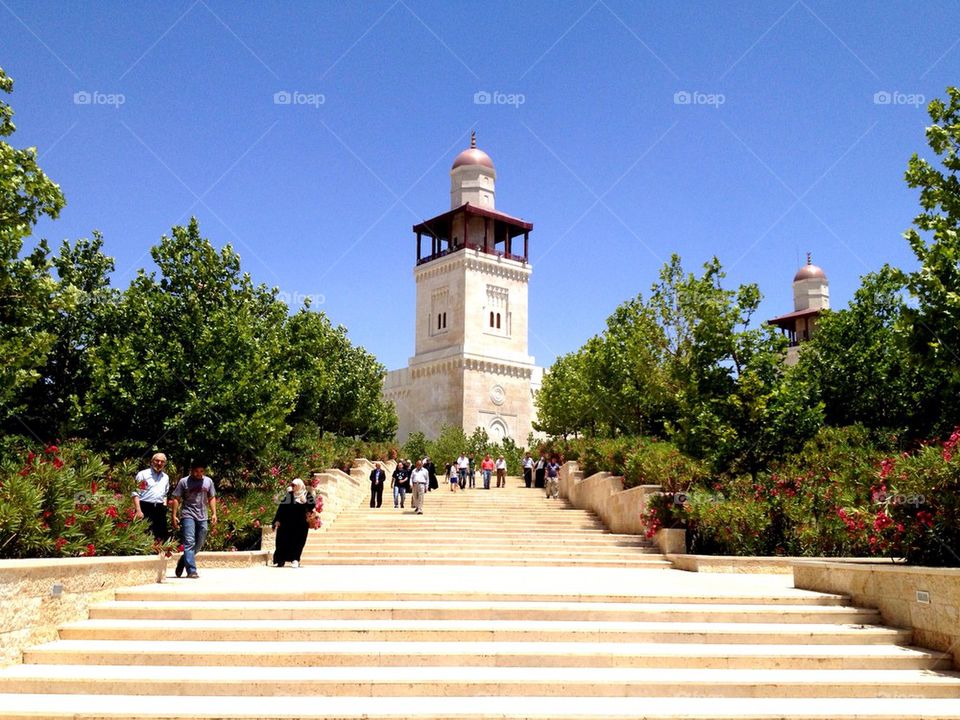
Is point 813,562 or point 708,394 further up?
point 708,394

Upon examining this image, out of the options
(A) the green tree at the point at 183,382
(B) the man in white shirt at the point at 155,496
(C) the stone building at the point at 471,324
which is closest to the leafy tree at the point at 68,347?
(A) the green tree at the point at 183,382

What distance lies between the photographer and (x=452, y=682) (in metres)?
6.22

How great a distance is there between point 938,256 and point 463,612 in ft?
37.9

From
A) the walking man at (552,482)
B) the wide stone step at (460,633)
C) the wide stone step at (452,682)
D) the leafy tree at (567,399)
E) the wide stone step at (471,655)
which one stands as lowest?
the wide stone step at (452,682)

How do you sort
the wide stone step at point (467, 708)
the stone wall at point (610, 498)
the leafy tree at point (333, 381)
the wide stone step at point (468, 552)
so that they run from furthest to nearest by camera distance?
the leafy tree at point (333, 381) → the stone wall at point (610, 498) → the wide stone step at point (468, 552) → the wide stone step at point (467, 708)

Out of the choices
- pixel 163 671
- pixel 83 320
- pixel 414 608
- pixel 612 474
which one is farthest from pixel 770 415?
pixel 83 320

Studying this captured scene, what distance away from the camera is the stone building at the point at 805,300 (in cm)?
5869

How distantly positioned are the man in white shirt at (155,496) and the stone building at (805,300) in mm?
53508

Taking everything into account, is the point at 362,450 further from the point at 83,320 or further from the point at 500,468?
the point at 83,320

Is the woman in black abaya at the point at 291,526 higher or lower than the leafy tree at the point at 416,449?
lower

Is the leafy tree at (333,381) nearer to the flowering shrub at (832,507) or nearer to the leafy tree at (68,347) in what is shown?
the leafy tree at (68,347)

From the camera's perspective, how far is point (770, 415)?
1686 centimetres

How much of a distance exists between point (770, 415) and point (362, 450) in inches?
789

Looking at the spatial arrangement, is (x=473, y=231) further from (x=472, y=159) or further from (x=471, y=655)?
(x=471, y=655)
